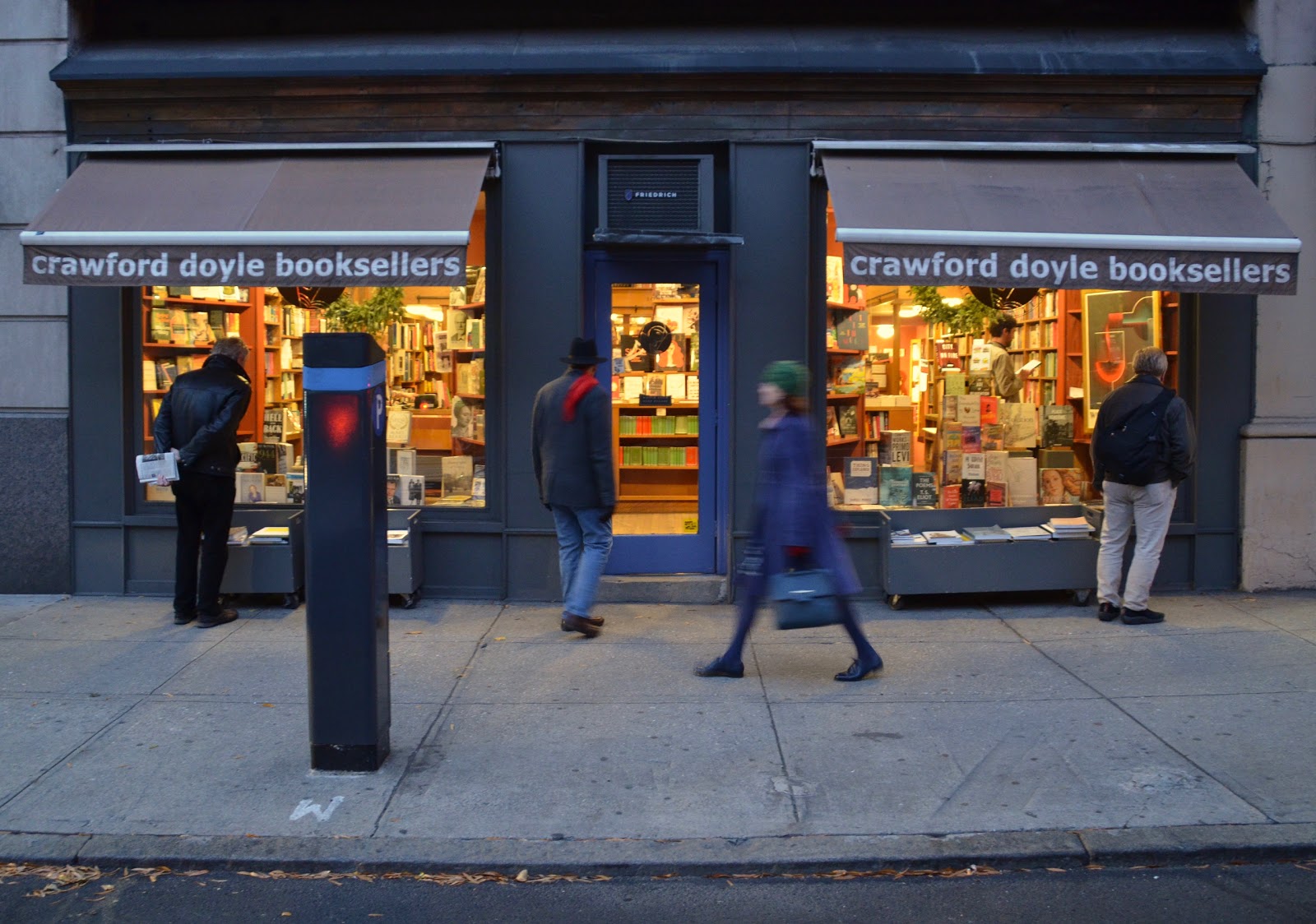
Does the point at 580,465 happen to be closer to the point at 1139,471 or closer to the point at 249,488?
the point at 249,488

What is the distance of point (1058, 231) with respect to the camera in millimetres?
8055

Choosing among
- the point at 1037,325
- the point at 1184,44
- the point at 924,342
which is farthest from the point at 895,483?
the point at 1184,44

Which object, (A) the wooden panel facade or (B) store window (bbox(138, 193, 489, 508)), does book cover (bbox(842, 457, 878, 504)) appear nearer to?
(A) the wooden panel facade

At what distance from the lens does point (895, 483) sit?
927 cm

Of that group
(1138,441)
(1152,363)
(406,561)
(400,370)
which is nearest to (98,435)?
(400,370)

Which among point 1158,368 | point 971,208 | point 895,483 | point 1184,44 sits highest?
point 1184,44

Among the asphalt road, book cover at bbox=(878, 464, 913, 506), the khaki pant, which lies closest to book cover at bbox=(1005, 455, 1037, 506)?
book cover at bbox=(878, 464, 913, 506)

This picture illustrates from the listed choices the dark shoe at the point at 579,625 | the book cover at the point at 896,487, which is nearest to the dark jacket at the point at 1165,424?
the book cover at the point at 896,487

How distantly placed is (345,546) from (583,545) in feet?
9.04

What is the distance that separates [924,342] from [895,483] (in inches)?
44.9

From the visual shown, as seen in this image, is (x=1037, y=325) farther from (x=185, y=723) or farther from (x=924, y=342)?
(x=185, y=723)

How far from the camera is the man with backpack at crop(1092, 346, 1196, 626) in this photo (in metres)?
7.99

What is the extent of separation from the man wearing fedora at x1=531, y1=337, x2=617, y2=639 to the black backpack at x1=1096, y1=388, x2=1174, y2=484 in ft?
11.0

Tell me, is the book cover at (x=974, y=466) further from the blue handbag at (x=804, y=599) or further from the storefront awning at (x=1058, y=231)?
→ the blue handbag at (x=804, y=599)
